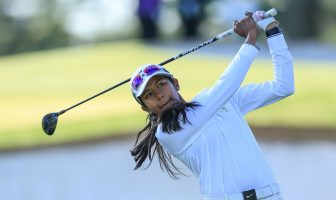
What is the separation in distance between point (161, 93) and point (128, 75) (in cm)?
1025

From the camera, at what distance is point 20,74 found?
18.2m

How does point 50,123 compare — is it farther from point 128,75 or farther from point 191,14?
point 191,14

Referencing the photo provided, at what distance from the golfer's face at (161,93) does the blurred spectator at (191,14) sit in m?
12.2

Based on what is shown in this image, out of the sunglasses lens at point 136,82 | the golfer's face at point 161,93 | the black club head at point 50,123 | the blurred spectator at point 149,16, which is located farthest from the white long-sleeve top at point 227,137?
the blurred spectator at point 149,16

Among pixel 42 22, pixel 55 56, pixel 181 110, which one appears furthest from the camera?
pixel 42 22

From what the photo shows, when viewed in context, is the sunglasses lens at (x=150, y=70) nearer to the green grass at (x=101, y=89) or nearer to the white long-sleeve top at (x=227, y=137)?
the white long-sleeve top at (x=227, y=137)

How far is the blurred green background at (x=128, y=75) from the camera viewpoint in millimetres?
9578

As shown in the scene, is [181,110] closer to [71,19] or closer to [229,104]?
[229,104]

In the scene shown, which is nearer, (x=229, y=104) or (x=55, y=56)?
(x=229, y=104)

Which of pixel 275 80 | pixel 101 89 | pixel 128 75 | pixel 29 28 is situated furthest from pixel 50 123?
pixel 29 28

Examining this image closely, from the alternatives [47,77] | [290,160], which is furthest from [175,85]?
[47,77]

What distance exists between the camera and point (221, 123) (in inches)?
190

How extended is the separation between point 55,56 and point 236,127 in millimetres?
15986

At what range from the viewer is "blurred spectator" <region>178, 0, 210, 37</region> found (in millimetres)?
17203
